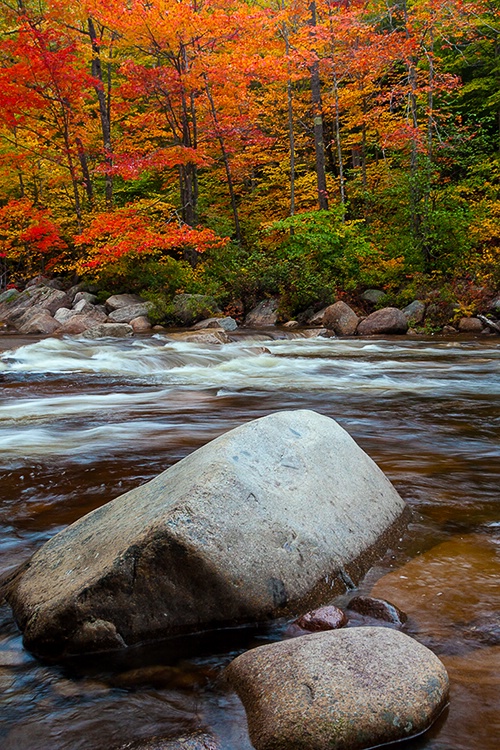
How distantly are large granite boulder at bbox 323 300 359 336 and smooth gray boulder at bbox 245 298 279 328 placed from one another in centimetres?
194

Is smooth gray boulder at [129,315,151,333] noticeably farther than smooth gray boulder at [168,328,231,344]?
Yes

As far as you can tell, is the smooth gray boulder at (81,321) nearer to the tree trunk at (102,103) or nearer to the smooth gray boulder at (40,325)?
the smooth gray boulder at (40,325)

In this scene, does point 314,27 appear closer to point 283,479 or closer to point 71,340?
point 71,340

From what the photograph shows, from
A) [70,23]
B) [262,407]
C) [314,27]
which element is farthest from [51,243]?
[262,407]

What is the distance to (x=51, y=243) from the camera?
18.2m

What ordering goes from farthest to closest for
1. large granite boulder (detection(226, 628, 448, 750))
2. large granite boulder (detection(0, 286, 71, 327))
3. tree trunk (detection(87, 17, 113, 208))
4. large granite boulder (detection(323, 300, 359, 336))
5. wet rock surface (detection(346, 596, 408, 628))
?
large granite boulder (detection(0, 286, 71, 327)), tree trunk (detection(87, 17, 113, 208)), large granite boulder (detection(323, 300, 359, 336)), wet rock surface (detection(346, 596, 408, 628)), large granite boulder (detection(226, 628, 448, 750))

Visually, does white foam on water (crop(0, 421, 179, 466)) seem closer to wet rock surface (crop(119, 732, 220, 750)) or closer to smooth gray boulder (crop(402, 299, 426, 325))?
wet rock surface (crop(119, 732, 220, 750))

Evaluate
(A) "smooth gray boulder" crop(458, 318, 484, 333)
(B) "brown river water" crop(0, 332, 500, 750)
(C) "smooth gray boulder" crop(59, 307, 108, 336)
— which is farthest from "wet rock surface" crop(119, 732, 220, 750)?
(C) "smooth gray boulder" crop(59, 307, 108, 336)

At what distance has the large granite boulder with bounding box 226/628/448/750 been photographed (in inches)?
66.7

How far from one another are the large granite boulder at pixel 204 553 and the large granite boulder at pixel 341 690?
0.39 metres

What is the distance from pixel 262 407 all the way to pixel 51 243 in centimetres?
1375

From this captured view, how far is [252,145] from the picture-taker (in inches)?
760

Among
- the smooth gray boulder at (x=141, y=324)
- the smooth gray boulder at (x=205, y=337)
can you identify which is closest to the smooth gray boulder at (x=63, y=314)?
the smooth gray boulder at (x=141, y=324)

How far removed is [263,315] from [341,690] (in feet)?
50.3
